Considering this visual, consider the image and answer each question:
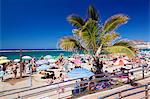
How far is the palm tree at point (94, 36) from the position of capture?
11.3m

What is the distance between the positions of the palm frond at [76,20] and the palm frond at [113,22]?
1271mm

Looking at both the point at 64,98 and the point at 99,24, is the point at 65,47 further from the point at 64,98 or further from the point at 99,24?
the point at 64,98

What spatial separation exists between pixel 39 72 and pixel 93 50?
468 inches

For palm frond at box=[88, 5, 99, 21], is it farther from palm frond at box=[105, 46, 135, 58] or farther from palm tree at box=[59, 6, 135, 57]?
palm frond at box=[105, 46, 135, 58]

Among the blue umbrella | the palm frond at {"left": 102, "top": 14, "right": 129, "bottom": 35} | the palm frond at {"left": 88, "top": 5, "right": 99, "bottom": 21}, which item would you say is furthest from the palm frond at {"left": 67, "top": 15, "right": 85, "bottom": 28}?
the blue umbrella

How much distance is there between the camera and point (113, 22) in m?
11.8

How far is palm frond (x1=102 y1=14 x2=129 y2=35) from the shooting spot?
38.3ft

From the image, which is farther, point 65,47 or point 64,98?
point 65,47

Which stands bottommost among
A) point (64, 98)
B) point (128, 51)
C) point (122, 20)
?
point (64, 98)

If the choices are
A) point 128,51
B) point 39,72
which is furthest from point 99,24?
point 39,72

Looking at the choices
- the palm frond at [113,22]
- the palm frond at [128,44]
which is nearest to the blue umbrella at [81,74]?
the palm frond at [128,44]

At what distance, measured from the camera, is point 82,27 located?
1171 cm

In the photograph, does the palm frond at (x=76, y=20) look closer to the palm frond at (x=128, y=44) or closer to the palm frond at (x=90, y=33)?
the palm frond at (x=90, y=33)

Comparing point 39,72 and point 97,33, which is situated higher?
point 97,33
